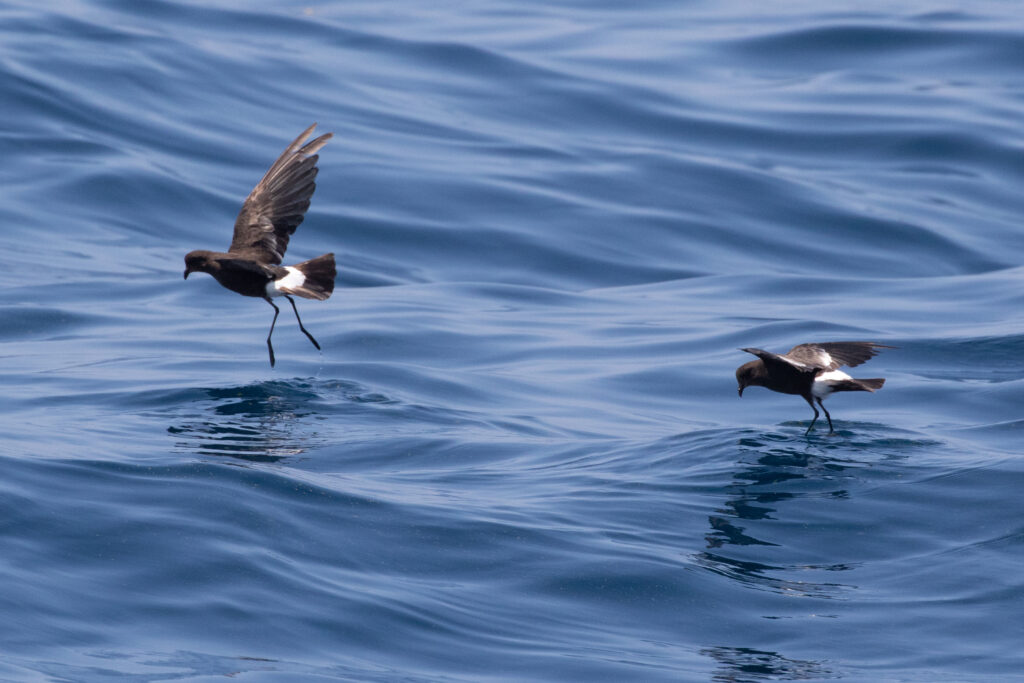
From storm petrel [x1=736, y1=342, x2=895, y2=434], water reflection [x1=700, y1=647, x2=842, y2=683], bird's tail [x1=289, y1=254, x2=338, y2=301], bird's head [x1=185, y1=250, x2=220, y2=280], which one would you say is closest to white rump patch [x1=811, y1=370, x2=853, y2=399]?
storm petrel [x1=736, y1=342, x2=895, y2=434]

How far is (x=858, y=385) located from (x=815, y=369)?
0.38 metres

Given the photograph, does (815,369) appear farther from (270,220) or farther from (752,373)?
(270,220)

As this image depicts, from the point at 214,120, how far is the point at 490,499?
44.3ft

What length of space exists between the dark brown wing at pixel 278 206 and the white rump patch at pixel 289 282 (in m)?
0.79

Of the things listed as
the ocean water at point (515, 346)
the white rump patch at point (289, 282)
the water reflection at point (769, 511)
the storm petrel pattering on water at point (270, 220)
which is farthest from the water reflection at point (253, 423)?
the water reflection at point (769, 511)

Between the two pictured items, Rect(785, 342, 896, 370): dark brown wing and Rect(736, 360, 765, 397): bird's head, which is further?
Rect(736, 360, 765, 397): bird's head

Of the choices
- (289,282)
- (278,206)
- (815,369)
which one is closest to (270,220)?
(278,206)

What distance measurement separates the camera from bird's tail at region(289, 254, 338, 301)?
9.11 m

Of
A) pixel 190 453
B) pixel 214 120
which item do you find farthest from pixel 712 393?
pixel 214 120

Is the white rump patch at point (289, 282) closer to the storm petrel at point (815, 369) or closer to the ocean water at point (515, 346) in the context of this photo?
the ocean water at point (515, 346)

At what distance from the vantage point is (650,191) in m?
18.3

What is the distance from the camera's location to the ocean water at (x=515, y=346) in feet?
20.7

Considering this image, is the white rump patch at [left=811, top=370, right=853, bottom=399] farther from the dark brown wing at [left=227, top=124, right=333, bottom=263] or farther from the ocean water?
the dark brown wing at [left=227, top=124, right=333, bottom=263]

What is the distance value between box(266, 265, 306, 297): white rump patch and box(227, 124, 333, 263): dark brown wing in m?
0.79
